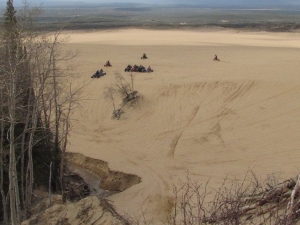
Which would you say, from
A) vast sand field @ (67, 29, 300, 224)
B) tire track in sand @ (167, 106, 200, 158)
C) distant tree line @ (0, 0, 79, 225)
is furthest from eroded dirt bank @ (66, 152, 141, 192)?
tire track in sand @ (167, 106, 200, 158)

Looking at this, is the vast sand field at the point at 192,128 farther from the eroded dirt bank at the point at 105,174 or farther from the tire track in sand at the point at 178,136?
the eroded dirt bank at the point at 105,174

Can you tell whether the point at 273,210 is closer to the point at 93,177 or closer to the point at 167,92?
the point at 93,177

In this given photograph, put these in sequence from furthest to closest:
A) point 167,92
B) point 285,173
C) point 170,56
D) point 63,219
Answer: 1. point 170,56
2. point 167,92
3. point 285,173
4. point 63,219

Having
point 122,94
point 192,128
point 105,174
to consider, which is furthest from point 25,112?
point 122,94

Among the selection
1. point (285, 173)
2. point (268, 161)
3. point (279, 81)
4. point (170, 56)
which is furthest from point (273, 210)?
point (170, 56)

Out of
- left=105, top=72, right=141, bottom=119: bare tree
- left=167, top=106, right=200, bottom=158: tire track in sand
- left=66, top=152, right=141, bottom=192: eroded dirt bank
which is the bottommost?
left=66, top=152, right=141, bottom=192: eroded dirt bank

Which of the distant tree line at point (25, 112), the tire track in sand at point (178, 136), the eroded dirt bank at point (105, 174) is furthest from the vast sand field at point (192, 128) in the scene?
the distant tree line at point (25, 112)

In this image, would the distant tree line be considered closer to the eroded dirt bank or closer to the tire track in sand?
the eroded dirt bank

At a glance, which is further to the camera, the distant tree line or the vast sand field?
the vast sand field
